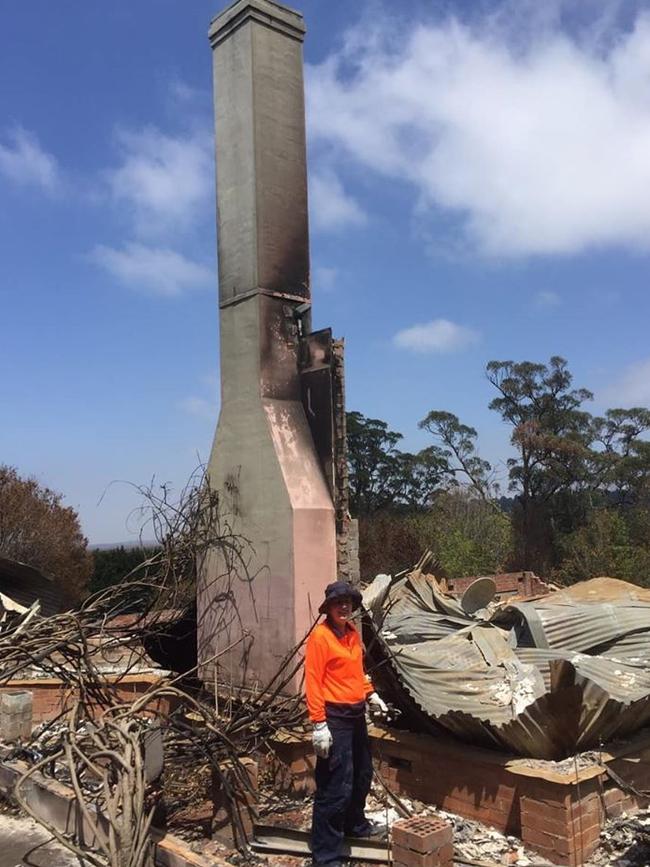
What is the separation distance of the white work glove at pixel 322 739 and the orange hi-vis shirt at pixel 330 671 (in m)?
0.04

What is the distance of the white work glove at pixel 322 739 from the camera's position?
4.10 metres

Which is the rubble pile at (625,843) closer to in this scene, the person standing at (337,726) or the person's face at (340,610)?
the person standing at (337,726)

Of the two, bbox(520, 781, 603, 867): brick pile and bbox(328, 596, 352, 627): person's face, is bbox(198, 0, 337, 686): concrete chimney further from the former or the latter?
bbox(520, 781, 603, 867): brick pile

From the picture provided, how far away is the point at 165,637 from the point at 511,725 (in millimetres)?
3560

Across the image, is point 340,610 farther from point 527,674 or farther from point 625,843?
point 625,843

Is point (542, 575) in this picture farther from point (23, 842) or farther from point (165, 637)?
point (23, 842)

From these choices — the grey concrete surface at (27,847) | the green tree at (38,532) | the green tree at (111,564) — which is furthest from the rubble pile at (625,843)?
the green tree at (111,564)

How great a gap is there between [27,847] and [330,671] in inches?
85.5

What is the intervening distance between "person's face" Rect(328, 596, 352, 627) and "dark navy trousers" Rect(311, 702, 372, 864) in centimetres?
46

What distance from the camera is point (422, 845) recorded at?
3.52 meters

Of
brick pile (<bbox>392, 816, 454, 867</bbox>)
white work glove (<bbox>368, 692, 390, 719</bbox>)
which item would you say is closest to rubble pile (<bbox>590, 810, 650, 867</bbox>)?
brick pile (<bbox>392, 816, 454, 867</bbox>)

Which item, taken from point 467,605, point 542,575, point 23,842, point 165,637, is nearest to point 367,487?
point 542,575

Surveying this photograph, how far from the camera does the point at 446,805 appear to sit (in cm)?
520

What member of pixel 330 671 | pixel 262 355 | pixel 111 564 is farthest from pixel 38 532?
pixel 330 671
